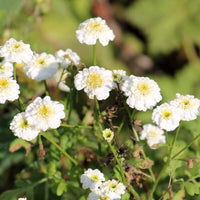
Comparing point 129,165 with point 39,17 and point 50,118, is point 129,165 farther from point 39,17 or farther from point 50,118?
point 39,17

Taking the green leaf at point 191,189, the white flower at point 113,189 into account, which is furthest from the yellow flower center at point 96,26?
the green leaf at point 191,189

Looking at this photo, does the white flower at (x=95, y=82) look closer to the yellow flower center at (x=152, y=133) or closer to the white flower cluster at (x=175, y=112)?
the white flower cluster at (x=175, y=112)

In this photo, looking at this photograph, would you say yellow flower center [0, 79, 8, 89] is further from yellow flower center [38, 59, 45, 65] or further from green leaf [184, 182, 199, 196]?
green leaf [184, 182, 199, 196]

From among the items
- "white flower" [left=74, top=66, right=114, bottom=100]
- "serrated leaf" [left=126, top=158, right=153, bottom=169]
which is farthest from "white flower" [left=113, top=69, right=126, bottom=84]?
"serrated leaf" [left=126, top=158, right=153, bottom=169]

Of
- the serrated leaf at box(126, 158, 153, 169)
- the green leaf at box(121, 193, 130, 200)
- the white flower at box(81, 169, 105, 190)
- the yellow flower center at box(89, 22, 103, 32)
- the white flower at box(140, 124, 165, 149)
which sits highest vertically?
the yellow flower center at box(89, 22, 103, 32)

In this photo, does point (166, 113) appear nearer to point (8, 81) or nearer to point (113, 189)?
point (113, 189)

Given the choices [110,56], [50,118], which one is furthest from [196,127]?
[110,56]

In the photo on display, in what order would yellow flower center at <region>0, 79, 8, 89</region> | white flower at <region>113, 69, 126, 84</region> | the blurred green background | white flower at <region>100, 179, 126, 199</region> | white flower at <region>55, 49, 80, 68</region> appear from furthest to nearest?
the blurred green background < white flower at <region>55, 49, 80, 68</region> < white flower at <region>113, 69, 126, 84</region> < yellow flower center at <region>0, 79, 8, 89</region> < white flower at <region>100, 179, 126, 199</region>
